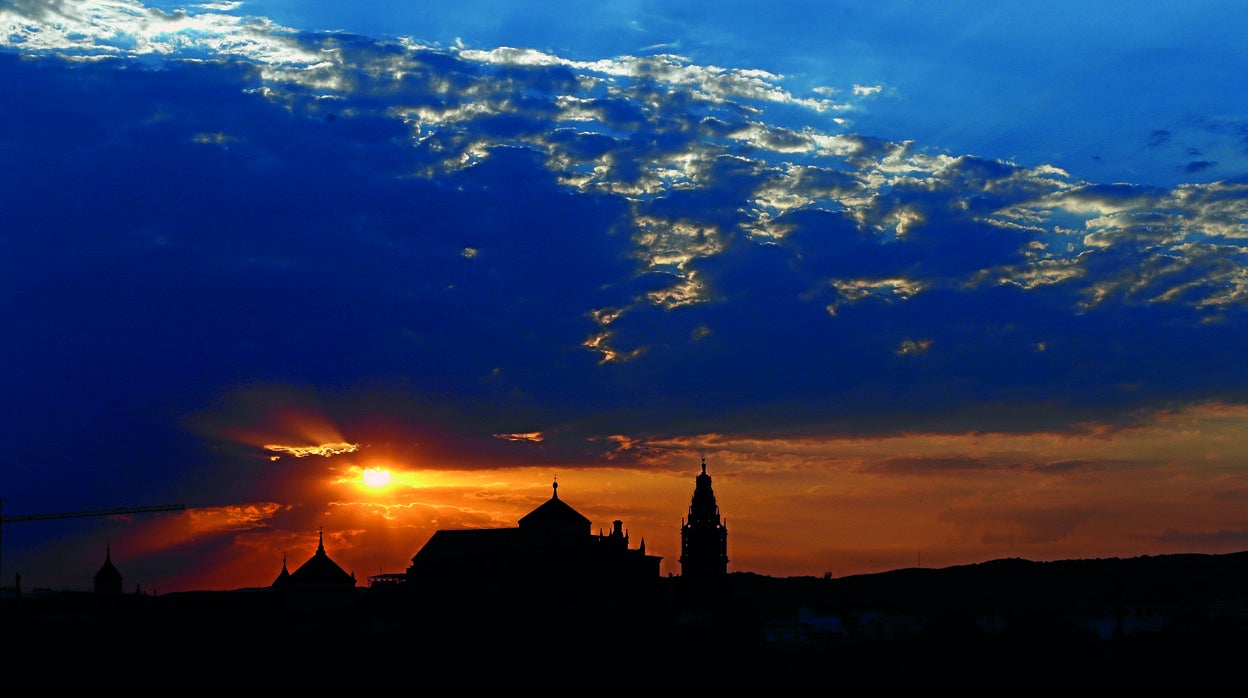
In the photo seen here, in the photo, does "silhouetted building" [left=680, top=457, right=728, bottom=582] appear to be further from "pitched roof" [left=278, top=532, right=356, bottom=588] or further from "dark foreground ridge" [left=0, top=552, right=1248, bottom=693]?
"pitched roof" [left=278, top=532, right=356, bottom=588]

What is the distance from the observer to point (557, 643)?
106 metres

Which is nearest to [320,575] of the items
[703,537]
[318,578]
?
[318,578]

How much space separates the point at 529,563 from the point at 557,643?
40.4ft

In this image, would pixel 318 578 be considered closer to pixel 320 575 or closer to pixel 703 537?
pixel 320 575

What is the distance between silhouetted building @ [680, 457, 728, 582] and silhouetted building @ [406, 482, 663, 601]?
222 inches

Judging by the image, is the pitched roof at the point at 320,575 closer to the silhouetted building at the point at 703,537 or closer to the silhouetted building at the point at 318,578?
the silhouetted building at the point at 318,578

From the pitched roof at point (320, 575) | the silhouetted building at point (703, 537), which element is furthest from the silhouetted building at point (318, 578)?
the silhouetted building at point (703, 537)

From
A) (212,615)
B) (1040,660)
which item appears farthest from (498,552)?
(1040,660)

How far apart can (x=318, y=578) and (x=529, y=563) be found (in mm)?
23843

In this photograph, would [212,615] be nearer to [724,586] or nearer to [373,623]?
[373,623]

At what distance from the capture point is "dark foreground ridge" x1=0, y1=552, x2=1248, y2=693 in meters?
97.6

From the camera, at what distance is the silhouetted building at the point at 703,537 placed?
117250 mm

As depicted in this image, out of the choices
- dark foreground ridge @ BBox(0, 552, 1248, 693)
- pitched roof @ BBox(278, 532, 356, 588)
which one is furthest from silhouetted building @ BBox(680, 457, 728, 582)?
pitched roof @ BBox(278, 532, 356, 588)

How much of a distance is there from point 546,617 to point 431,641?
430 inches
